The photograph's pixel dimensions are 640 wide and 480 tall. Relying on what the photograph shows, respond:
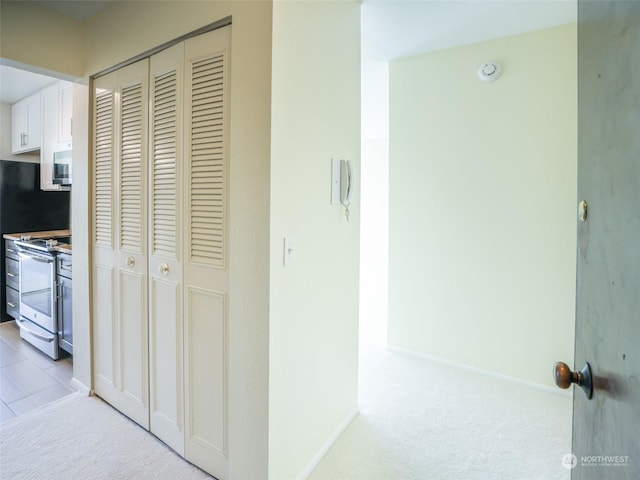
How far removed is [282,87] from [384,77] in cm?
232

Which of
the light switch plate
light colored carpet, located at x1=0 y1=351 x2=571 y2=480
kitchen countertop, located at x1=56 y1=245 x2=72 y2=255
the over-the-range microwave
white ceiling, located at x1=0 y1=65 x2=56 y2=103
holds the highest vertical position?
white ceiling, located at x1=0 y1=65 x2=56 y2=103

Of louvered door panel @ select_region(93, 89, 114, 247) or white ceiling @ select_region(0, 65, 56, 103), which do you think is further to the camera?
white ceiling @ select_region(0, 65, 56, 103)

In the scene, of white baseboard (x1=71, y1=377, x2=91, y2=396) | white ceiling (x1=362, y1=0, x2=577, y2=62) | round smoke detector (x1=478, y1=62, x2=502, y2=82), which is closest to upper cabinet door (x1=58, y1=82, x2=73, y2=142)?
white baseboard (x1=71, y1=377, x2=91, y2=396)

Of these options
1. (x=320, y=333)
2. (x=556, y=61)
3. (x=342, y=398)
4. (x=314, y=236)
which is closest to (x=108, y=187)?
(x=314, y=236)

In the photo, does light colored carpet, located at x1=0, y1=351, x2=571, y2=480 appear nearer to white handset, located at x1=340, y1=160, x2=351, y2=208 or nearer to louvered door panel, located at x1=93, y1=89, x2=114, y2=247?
louvered door panel, located at x1=93, y1=89, x2=114, y2=247

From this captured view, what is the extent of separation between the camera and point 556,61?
2.28 m

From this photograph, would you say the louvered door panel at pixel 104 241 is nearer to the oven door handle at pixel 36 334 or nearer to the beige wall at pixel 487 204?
the oven door handle at pixel 36 334

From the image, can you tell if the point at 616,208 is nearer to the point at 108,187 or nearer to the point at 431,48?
the point at 108,187

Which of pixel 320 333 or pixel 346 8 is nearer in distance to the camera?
pixel 320 333

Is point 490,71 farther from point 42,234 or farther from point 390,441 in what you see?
point 42,234

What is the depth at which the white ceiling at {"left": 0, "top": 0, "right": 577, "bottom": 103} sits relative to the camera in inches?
79.4

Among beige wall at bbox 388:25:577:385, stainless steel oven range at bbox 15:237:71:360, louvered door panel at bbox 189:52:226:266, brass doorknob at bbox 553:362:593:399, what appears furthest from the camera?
stainless steel oven range at bbox 15:237:71:360

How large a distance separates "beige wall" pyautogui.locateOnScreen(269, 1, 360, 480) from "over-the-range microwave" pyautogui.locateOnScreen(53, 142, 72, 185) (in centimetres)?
279

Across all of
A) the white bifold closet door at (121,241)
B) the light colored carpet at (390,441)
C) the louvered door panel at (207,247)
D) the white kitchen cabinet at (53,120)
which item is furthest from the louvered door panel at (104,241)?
the white kitchen cabinet at (53,120)
